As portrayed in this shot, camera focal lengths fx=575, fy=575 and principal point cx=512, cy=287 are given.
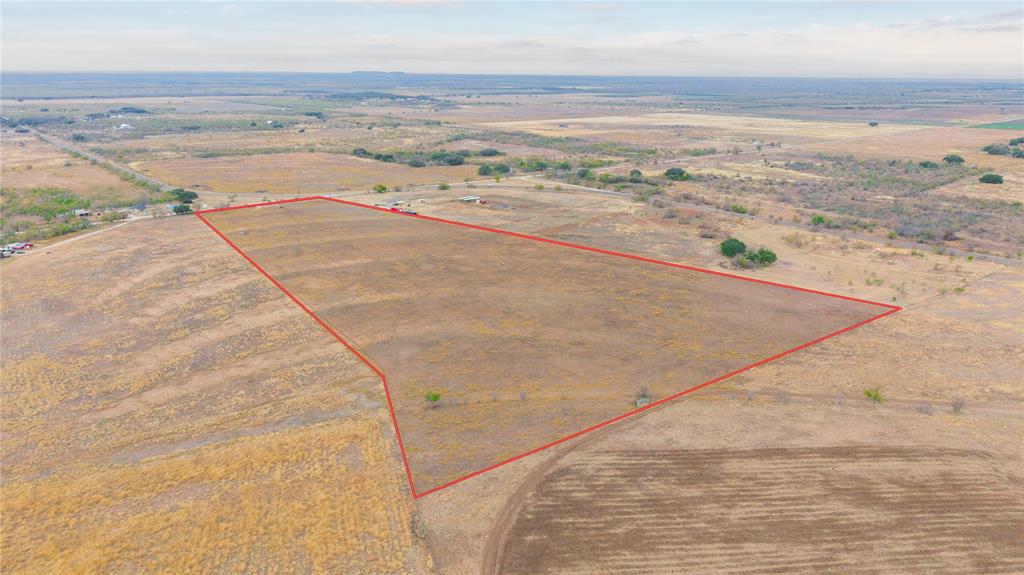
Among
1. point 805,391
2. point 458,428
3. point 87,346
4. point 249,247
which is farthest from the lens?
point 249,247

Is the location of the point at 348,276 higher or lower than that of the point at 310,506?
higher

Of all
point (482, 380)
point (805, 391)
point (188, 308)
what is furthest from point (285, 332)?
Result: point (805, 391)

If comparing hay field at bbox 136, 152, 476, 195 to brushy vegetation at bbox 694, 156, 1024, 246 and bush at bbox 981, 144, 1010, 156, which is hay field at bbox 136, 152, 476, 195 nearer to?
brushy vegetation at bbox 694, 156, 1024, 246

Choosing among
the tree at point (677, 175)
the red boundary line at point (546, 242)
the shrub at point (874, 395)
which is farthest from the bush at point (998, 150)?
the shrub at point (874, 395)

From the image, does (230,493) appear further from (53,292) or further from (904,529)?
(53,292)

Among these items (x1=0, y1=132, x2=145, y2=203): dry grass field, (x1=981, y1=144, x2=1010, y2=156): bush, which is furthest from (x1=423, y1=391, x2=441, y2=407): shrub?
(x1=981, y1=144, x2=1010, y2=156): bush
